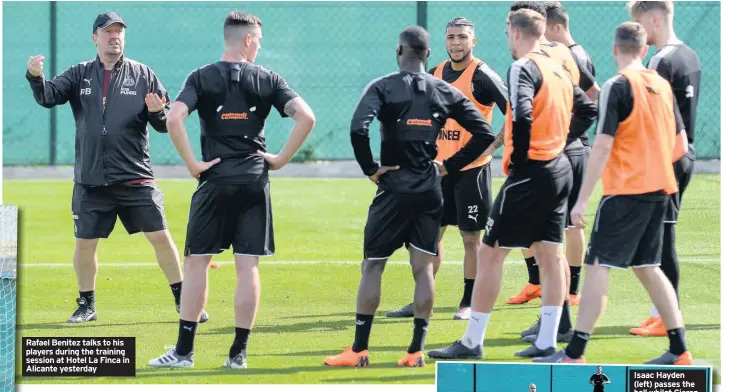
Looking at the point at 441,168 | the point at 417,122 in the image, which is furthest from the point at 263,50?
the point at 417,122

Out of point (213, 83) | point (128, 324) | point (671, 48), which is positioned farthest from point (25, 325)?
point (671, 48)

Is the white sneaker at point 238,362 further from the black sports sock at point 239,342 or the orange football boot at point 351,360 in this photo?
the orange football boot at point 351,360

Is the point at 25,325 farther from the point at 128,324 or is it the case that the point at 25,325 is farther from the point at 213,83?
the point at 213,83

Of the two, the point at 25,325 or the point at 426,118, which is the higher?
the point at 426,118

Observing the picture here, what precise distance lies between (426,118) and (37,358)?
249 centimetres

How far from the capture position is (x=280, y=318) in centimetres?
744

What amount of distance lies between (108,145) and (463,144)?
227 centimetres

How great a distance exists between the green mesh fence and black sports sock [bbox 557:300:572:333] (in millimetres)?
8666

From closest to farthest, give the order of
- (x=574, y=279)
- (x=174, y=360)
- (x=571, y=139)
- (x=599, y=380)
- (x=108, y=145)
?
(x=599, y=380), (x=174, y=360), (x=571, y=139), (x=108, y=145), (x=574, y=279)

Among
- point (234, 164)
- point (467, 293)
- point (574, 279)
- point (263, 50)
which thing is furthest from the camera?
point (263, 50)

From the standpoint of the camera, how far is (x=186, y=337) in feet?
20.0

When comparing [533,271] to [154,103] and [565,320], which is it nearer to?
[565,320]

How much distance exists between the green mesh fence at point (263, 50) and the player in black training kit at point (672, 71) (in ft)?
27.8

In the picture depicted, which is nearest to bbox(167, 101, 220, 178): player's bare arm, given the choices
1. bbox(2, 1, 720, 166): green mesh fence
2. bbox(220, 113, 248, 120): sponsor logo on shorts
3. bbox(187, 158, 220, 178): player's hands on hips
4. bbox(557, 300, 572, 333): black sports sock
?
bbox(187, 158, 220, 178): player's hands on hips
